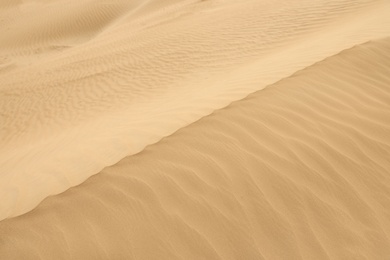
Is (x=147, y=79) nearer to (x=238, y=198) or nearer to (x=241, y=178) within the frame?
(x=241, y=178)

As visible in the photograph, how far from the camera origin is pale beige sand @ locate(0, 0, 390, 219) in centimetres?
313

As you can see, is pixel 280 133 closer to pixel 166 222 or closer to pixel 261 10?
pixel 166 222

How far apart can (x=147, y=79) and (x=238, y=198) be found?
5613 millimetres

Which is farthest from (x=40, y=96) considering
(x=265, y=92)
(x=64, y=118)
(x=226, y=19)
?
(x=265, y=92)

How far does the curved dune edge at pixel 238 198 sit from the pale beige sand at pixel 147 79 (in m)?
0.24

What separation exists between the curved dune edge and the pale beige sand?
0.24 meters

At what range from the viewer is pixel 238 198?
97.7 inches

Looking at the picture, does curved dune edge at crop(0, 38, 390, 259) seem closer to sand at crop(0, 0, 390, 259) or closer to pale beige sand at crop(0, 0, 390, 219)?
sand at crop(0, 0, 390, 259)

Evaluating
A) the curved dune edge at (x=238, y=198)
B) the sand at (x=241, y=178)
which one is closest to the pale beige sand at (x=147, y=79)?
the sand at (x=241, y=178)

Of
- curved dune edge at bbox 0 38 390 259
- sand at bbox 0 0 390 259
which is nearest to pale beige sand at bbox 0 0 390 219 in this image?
sand at bbox 0 0 390 259

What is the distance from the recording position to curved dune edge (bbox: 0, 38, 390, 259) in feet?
7.34

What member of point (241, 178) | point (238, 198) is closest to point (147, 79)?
point (241, 178)

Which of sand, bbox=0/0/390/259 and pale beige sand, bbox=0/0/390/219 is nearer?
sand, bbox=0/0/390/259

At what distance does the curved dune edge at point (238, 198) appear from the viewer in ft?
7.34
